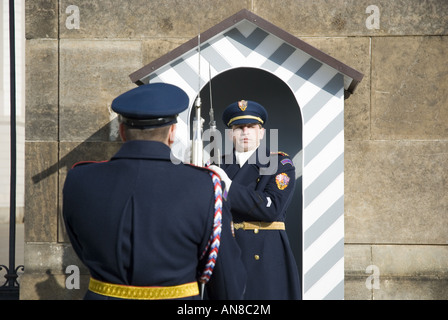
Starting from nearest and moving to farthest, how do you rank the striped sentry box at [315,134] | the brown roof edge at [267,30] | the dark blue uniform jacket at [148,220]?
the dark blue uniform jacket at [148,220]
the brown roof edge at [267,30]
the striped sentry box at [315,134]

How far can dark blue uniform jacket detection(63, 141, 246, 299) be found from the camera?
226 cm

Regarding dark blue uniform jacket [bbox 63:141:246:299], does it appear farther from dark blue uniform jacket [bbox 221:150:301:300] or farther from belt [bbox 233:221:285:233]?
belt [bbox 233:221:285:233]

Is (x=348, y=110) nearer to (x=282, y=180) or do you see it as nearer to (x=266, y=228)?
(x=282, y=180)

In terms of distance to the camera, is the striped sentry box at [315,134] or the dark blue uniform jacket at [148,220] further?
the striped sentry box at [315,134]

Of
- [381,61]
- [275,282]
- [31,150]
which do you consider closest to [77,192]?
[275,282]

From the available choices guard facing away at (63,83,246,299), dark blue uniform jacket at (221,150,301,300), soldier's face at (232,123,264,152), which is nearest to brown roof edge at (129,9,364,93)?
soldier's face at (232,123,264,152)

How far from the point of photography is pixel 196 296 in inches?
93.7

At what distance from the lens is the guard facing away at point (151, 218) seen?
2268mm

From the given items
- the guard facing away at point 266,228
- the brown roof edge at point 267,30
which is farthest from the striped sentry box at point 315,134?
the guard facing away at point 266,228

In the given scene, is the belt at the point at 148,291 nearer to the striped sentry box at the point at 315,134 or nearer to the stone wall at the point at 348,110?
the striped sentry box at the point at 315,134

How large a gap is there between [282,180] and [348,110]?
1634mm

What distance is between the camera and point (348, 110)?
532 centimetres

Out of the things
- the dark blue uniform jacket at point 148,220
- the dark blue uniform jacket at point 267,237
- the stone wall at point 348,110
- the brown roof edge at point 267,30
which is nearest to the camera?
the dark blue uniform jacket at point 148,220

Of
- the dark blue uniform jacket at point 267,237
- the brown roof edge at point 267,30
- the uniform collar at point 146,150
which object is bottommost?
the dark blue uniform jacket at point 267,237
